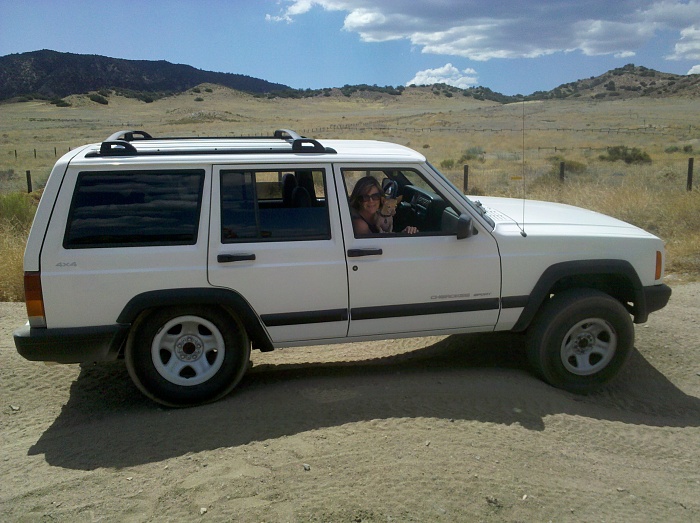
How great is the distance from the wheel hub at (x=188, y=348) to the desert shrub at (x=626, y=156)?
25.2m

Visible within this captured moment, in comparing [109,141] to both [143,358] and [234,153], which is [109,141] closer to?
[234,153]


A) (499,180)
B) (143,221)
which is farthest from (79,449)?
(499,180)

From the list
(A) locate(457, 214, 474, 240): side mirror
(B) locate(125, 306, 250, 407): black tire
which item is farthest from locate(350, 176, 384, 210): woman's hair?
(B) locate(125, 306, 250, 407): black tire

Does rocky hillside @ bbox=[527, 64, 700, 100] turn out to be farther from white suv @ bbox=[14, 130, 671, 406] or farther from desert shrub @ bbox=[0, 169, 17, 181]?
white suv @ bbox=[14, 130, 671, 406]

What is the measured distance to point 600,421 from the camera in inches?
170

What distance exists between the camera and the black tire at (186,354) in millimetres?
4309

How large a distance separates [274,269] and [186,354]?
0.85 metres

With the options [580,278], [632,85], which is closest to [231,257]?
[580,278]

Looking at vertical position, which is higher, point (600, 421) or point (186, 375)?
point (186, 375)

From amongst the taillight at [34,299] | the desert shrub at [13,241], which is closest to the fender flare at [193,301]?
the taillight at [34,299]

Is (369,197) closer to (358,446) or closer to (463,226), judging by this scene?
(463,226)

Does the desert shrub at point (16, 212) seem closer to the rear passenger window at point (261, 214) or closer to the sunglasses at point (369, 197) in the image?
the rear passenger window at point (261, 214)

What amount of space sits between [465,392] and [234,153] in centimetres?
231

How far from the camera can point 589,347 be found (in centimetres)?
492
